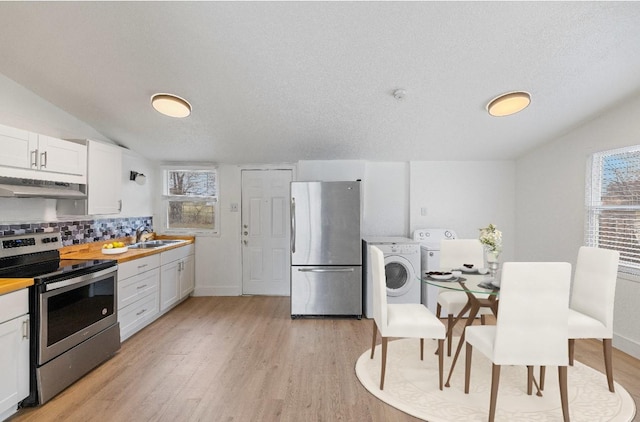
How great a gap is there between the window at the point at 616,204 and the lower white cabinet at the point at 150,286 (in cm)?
462

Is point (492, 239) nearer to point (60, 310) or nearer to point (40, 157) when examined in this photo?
point (60, 310)

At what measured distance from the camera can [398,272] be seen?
4.04 meters

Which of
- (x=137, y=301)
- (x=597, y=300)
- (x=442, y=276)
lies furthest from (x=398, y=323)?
(x=137, y=301)

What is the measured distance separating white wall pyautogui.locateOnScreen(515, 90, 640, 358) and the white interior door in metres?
3.20

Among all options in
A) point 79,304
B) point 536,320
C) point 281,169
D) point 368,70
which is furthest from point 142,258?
point 536,320

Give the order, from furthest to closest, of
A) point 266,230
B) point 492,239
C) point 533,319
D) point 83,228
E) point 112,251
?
point 266,230
point 83,228
point 112,251
point 492,239
point 533,319

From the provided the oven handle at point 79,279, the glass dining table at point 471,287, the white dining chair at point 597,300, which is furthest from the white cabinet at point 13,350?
the white dining chair at point 597,300

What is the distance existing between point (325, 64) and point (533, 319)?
7.34 feet

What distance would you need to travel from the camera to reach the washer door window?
12.9ft

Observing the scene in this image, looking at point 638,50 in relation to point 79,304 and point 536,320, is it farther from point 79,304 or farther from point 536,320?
point 79,304

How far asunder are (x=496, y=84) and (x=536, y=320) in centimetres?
195

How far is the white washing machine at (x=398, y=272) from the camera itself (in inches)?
155

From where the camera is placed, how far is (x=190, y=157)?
15.1 ft

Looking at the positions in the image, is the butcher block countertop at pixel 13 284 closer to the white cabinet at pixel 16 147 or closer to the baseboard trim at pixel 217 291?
the white cabinet at pixel 16 147
